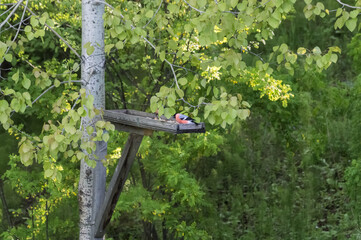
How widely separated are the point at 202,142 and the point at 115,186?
2.20m

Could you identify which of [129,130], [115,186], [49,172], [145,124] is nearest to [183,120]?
[145,124]

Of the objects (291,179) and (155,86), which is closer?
(155,86)

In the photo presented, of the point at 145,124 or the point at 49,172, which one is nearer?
the point at 49,172

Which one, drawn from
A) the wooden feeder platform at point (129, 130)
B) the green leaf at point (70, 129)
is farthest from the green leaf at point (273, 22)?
the green leaf at point (70, 129)

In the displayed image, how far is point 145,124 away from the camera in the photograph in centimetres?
448

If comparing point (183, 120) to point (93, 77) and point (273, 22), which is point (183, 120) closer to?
point (93, 77)

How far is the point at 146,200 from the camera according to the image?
717 cm

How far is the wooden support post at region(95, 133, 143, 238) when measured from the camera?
4.83 metres

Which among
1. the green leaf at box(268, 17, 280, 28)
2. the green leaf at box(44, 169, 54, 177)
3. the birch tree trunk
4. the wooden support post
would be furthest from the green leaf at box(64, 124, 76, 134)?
the green leaf at box(268, 17, 280, 28)

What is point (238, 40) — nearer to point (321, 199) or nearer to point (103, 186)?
point (103, 186)

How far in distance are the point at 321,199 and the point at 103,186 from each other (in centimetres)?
696


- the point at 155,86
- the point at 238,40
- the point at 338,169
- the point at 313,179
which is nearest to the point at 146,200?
the point at 155,86

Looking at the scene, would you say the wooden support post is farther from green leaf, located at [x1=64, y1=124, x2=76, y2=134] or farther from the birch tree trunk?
green leaf, located at [x1=64, y1=124, x2=76, y2=134]

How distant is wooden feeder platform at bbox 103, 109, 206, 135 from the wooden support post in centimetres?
12
